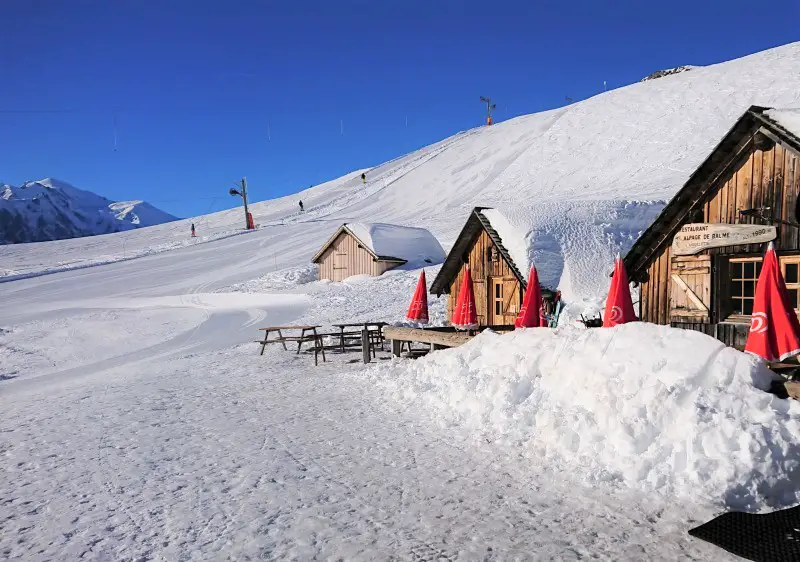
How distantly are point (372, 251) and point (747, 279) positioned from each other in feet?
86.4

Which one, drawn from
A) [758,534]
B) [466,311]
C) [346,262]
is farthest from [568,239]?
[346,262]

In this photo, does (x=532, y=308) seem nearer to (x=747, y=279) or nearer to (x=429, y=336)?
(x=429, y=336)

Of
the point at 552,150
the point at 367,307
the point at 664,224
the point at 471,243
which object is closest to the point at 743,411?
the point at 664,224

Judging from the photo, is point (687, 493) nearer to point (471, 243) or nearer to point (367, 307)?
point (471, 243)

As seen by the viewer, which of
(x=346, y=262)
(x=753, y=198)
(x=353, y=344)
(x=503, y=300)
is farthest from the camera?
(x=346, y=262)

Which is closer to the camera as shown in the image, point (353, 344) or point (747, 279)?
point (747, 279)

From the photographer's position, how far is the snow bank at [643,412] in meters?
5.78

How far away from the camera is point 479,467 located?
274 inches

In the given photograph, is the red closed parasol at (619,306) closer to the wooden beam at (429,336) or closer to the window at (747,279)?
the window at (747,279)

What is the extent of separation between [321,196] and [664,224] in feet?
237

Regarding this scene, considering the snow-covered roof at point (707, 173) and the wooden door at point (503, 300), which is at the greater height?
the snow-covered roof at point (707, 173)

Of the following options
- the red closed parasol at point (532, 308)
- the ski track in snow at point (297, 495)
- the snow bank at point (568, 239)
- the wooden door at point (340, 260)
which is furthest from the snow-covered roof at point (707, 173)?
the wooden door at point (340, 260)

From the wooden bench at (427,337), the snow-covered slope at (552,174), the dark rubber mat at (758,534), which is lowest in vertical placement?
the dark rubber mat at (758,534)

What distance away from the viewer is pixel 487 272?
18.2 m
